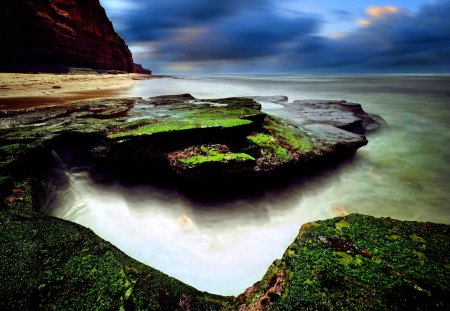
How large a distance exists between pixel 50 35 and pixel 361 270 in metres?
61.3

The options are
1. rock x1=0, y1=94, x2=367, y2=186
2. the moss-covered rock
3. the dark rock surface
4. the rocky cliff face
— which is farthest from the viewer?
the rocky cliff face

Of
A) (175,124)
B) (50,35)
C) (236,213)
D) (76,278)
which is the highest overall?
(50,35)

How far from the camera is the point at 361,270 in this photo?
2430 mm

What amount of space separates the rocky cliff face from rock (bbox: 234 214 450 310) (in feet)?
172

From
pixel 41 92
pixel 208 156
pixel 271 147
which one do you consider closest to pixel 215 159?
pixel 208 156

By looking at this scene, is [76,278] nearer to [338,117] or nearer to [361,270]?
[361,270]

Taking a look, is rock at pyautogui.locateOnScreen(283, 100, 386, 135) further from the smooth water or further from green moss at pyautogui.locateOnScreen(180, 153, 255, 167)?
green moss at pyautogui.locateOnScreen(180, 153, 255, 167)

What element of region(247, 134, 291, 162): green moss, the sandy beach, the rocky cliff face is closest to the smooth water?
region(247, 134, 291, 162): green moss

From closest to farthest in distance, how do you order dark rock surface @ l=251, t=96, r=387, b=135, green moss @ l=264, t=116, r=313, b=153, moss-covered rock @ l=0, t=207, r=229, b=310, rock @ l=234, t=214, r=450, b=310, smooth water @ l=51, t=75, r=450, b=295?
rock @ l=234, t=214, r=450, b=310 → moss-covered rock @ l=0, t=207, r=229, b=310 → smooth water @ l=51, t=75, r=450, b=295 → green moss @ l=264, t=116, r=313, b=153 → dark rock surface @ l=251, t=96, r=387, b=135

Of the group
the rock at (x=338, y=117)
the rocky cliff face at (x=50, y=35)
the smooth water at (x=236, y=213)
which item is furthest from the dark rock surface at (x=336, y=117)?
the rocky cliff face at (x=50, y=35)

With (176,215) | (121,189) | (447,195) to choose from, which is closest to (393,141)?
(447,195)

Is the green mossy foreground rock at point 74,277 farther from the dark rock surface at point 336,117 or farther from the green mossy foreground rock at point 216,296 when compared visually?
the dark rock surface at point 336,117

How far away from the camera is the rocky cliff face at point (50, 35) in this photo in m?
43.7

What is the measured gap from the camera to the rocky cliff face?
143 ft
